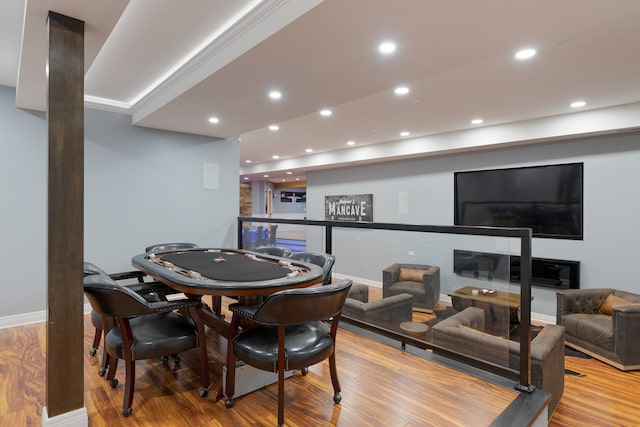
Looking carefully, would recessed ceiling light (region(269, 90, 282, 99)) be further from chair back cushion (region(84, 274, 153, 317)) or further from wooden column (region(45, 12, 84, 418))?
chair back cushion (region(84, 274, 153, 317))

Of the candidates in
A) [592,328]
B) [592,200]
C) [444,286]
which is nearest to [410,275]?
[444,286]

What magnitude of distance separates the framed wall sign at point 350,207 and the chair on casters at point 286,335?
230 inches

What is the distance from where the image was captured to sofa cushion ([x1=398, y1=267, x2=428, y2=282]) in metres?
3.60

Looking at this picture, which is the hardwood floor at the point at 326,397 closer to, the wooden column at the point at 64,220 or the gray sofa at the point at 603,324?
the wooden column at the point at 64,220

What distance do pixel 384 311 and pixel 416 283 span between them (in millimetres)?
469

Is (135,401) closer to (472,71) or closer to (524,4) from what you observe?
(524,4)

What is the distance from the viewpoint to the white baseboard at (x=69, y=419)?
1.83 metres

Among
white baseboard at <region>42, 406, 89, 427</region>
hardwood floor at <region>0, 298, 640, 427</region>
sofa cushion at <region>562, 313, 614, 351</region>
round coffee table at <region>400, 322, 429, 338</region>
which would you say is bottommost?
sofa cushion at <region>562, 313, 614, 351</region>

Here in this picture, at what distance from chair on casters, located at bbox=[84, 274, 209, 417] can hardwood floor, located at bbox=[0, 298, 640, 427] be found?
0.18 m

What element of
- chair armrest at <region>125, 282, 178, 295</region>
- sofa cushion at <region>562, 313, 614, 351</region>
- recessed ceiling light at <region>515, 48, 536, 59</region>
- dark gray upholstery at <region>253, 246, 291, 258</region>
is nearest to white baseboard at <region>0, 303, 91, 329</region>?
chair armrest at <region>125, 282, 178, 295</region>

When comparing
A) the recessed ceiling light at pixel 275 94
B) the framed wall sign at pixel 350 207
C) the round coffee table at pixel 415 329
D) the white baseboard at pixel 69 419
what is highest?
the recessed ceiling light at pixel 275 94

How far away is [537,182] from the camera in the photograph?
5.45 m

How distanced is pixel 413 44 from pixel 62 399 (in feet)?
9.84

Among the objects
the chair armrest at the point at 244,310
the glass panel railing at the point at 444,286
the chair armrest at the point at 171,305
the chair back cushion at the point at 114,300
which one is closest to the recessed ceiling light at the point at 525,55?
the glass panel railing at the point at 444,286
